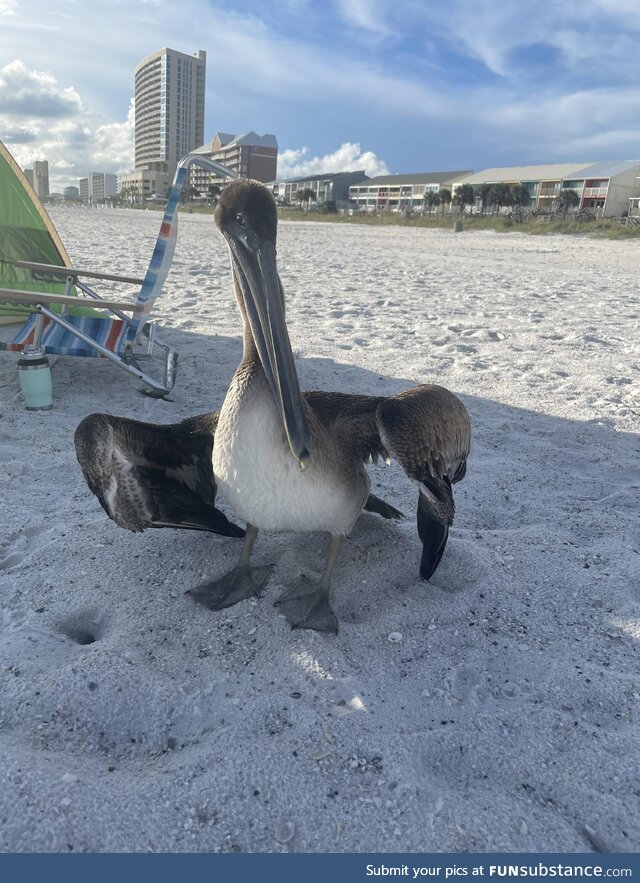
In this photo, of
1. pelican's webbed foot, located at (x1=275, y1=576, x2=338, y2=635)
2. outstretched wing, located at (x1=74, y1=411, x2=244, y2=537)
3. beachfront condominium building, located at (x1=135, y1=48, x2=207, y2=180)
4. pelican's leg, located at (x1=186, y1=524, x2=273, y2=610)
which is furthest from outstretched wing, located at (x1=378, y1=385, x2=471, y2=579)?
beachfront condominium building, located at (x1=135, y1=48, x2=207, y2=180)

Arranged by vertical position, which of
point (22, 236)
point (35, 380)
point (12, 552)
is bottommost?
point (12, 552)

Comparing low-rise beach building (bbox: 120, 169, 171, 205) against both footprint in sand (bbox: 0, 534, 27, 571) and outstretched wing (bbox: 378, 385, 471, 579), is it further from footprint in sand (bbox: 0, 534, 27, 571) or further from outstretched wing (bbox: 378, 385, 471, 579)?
outstretched wing (bbox: 378, 385, 471, 579)

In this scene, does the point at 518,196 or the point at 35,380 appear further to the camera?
the point at 518,196

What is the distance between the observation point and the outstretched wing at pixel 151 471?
7.34 ft

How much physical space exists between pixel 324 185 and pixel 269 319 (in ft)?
263

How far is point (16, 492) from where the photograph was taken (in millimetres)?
3084

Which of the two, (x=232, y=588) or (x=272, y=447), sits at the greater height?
(x=272, y=447)

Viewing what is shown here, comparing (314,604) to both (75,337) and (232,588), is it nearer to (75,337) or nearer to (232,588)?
(232,588)

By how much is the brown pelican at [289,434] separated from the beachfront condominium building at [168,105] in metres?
80.5

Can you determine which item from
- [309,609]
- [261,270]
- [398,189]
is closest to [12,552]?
[309,609]

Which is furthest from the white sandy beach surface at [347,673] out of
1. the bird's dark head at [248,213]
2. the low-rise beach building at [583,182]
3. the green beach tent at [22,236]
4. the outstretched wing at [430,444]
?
the low-rise beach building at [583,182]

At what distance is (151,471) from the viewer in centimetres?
243

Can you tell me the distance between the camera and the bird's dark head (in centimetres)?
204
